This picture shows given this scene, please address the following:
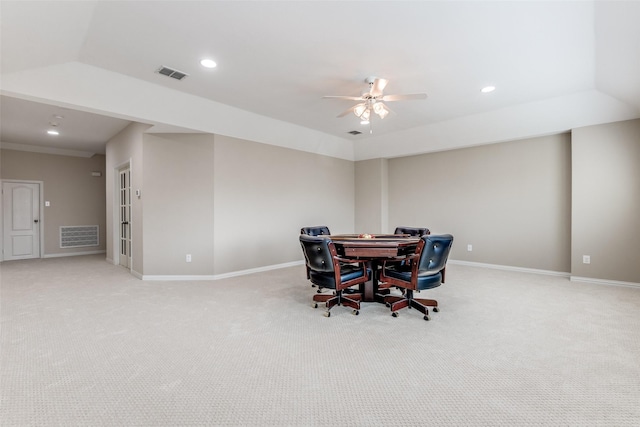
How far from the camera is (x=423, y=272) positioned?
3166mm

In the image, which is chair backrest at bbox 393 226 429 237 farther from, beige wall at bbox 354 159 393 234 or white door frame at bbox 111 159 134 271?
white door frame at bbox 111 159 134 271

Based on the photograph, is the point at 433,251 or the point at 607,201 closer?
the point at 433,251

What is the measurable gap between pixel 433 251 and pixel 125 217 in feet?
19.8

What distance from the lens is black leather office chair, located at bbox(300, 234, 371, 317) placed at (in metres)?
3.22

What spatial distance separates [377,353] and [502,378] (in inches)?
34.2

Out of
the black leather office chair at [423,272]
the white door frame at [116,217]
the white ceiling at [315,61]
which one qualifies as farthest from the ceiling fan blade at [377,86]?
the white door frame at [116,217]

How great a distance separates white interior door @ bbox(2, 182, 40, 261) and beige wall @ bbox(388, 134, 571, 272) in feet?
29.9

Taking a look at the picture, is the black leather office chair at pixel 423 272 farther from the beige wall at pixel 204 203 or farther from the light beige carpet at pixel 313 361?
the beige wall at pixel 204 203

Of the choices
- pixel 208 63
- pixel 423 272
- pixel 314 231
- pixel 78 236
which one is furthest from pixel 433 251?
pixel 78 236

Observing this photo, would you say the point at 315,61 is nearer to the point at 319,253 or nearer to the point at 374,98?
the point at 374,98

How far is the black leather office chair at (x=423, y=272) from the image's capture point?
3119mm

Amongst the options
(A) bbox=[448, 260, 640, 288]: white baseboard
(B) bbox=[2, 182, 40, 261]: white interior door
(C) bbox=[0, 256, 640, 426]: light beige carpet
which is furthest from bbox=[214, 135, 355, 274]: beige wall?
(B) bbox=[2, 182, 40, 261]: white interior door

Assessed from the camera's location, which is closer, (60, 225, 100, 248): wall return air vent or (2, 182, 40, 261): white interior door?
(2, 182, 40, 261): white interior door

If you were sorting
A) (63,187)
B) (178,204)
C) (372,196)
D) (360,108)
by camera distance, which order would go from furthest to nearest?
1. (63,187)
2. (372,196)
3. (178,204)
4. (360,108)
